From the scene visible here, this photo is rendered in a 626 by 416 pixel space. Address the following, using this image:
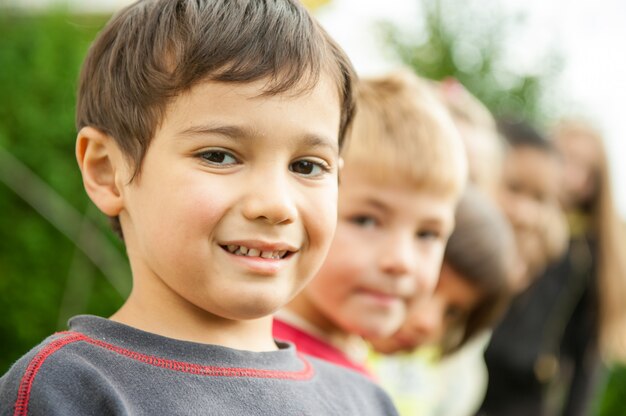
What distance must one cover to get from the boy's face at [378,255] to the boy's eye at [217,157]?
964 mm

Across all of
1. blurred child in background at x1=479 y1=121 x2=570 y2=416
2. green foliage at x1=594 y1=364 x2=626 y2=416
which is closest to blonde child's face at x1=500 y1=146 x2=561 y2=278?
blurred child in background at x1=479 y1=121 x2=570 y2=416

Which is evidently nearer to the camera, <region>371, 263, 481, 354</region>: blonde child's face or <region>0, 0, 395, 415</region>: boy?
<region>0, 0, 395, 415</region>: boy

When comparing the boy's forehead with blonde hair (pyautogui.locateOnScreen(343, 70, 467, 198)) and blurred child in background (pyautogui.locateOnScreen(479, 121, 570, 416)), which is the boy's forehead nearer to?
blonde hair (pyautogui.locateOnScreen(343, 70, 467, 198))

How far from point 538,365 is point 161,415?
466 centimetres

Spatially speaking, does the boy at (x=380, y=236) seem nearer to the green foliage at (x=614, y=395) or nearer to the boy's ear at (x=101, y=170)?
the boy's ear at (x=101, y=170)

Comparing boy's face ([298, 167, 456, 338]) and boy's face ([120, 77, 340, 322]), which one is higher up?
boy's face ([120, 77, 340, 322])

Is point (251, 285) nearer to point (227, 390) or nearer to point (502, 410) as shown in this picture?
point (227, 390)

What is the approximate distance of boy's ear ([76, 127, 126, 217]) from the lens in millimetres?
1790

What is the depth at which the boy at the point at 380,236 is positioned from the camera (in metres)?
2.57

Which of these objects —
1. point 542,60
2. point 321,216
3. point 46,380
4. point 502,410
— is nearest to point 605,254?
point 502,410

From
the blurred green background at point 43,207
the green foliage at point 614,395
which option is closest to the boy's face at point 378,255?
the blurred green background at point 43,207

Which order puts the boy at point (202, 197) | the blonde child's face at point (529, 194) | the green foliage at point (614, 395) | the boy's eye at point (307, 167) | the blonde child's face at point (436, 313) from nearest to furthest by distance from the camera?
the boy at point (202, 197), the boy's eye at point (307, 167), the blonde child's face at point (436, 313), the blonde child's face at point (529, 194), the green foliage at point (614, 395)

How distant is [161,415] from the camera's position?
62.9 inches

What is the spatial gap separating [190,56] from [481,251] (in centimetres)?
180
